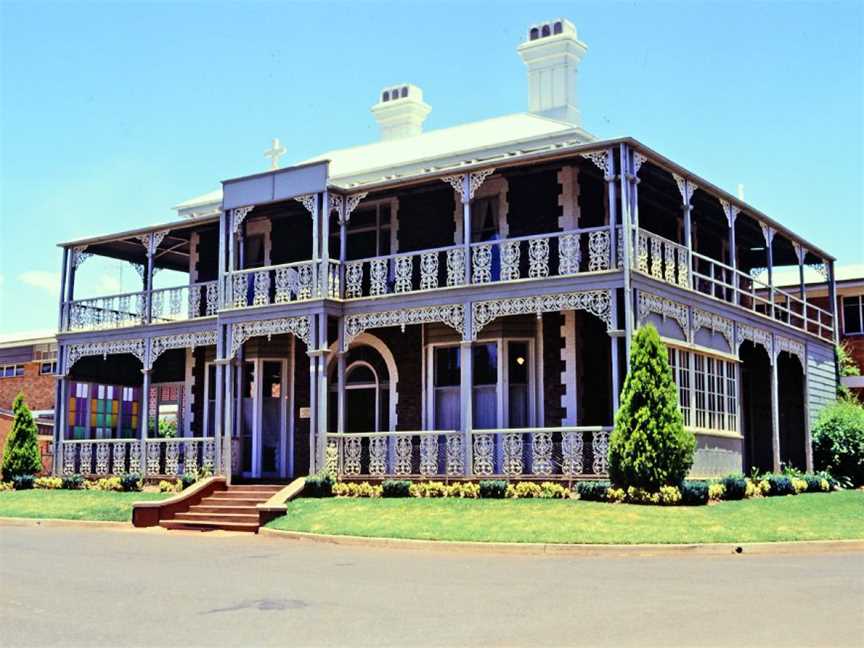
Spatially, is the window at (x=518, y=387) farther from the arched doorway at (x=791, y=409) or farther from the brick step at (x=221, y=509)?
the arched doorway at (x=791, y=409)

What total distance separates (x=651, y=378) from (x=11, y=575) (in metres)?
10.4

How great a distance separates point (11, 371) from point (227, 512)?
1151 inches

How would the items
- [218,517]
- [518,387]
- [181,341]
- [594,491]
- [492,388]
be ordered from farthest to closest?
[181,341] < [492,388] < [518,387] < [218,517] < [594,491]

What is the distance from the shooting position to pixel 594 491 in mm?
18078

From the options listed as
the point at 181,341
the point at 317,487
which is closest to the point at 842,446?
the point at 317,487

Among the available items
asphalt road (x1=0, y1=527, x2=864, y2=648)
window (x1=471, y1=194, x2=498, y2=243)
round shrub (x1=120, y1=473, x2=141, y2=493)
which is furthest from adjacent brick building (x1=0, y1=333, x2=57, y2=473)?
asphalt road (x1=0, y1=527, x2=864, y2=648)

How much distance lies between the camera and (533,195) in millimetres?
22297

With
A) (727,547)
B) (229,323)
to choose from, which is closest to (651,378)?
(727,547)

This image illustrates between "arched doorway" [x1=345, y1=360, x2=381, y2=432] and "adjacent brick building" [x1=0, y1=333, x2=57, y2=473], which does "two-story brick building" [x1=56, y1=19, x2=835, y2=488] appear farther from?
"adjacent brick building" [x1=0, y1=333, x2=57, y2=473]

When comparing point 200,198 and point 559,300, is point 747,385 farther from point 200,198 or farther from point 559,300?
point 200,198

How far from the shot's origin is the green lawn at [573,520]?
1489 centimetres

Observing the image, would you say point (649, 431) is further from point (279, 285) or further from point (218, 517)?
point (279, 285)

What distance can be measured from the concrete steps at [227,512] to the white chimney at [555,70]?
12542mm

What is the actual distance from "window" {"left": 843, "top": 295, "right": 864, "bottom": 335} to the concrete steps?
72.0 feet
